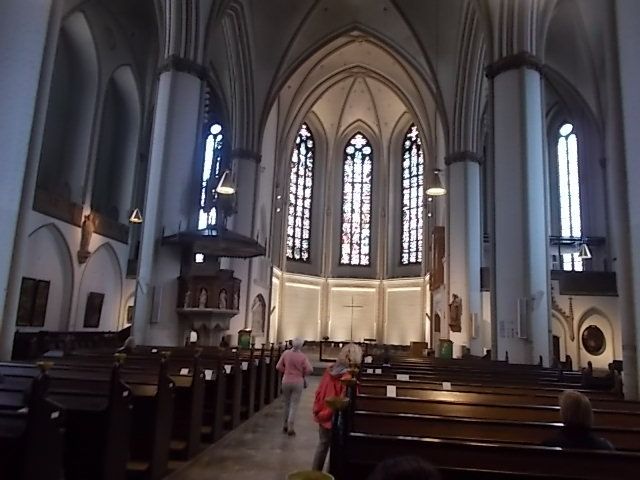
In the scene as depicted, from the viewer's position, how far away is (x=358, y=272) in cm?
2994

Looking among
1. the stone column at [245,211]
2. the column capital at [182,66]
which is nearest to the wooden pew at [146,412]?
the column capital at [182,66]

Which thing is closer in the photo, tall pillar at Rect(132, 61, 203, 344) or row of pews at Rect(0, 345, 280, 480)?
row of pews at Rect(0, 345, 280, 480)

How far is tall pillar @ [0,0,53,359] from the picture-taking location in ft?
25.3

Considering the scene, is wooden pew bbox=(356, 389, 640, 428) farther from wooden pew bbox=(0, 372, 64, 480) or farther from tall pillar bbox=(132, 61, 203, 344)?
tall pillar bbox=(132, 61, 203, 344)

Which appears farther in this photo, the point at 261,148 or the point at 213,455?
the point at 261,148

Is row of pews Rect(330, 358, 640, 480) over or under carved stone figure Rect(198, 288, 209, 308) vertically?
under

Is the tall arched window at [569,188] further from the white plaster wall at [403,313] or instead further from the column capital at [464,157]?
the white plaster wall at [403,313]

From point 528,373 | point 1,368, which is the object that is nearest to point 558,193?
point 528,373

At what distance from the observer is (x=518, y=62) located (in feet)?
42.0

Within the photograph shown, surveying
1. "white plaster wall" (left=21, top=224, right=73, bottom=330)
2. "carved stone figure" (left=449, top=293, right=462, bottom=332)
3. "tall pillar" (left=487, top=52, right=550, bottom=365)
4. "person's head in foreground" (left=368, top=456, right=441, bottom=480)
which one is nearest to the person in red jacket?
"person's head in foreground" (left=368, top=456, right=441, bottom=480)

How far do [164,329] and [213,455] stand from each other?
22.9 feet

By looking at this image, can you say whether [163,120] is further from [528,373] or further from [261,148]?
[528,373]

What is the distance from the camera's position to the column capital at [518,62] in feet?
41.9

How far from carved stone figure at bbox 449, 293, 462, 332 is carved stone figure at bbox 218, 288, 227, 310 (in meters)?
8.90
